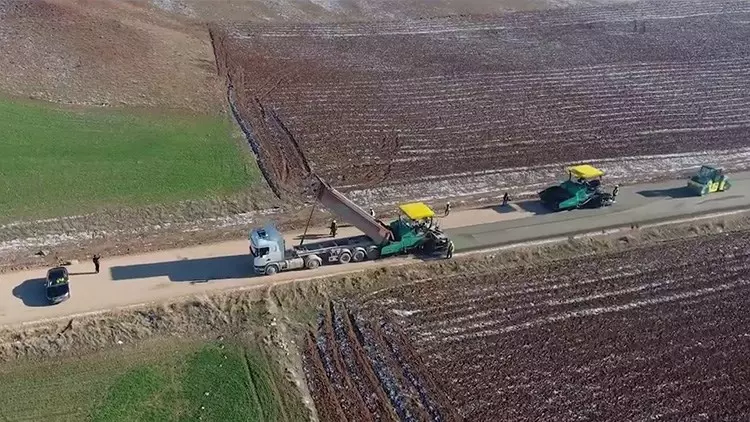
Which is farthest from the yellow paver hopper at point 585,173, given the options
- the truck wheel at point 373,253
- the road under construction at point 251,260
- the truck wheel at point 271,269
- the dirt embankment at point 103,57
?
the dirt embankment at point 103,57

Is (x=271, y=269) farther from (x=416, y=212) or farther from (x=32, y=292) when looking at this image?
(x=32, y=292)

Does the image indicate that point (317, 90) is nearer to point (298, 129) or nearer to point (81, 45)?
point (298, 129)

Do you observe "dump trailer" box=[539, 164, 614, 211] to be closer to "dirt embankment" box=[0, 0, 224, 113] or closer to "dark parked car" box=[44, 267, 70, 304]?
"dirt embankment" box=[0, 0, 224, 113]

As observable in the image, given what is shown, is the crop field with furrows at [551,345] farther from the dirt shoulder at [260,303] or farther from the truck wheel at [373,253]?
the truck wheel at [373,253]

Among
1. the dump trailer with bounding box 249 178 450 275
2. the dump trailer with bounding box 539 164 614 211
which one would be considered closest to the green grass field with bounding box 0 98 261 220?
the dump trailer with bounding box 249 178 450 275

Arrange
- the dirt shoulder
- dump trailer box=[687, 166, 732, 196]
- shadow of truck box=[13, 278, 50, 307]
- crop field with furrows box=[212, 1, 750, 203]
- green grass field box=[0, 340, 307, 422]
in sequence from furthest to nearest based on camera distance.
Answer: crop field with furrows box=[212, 1, 750, 203]
dump trailer box=[687, 166, 732, 196]
shadow of truck box=[13, 278, 50, 307]
the dirt shoulder
green grass field box=[0, 340, 307, 422]

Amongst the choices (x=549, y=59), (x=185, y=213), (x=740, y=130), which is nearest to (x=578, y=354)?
(x=185, y=213)
